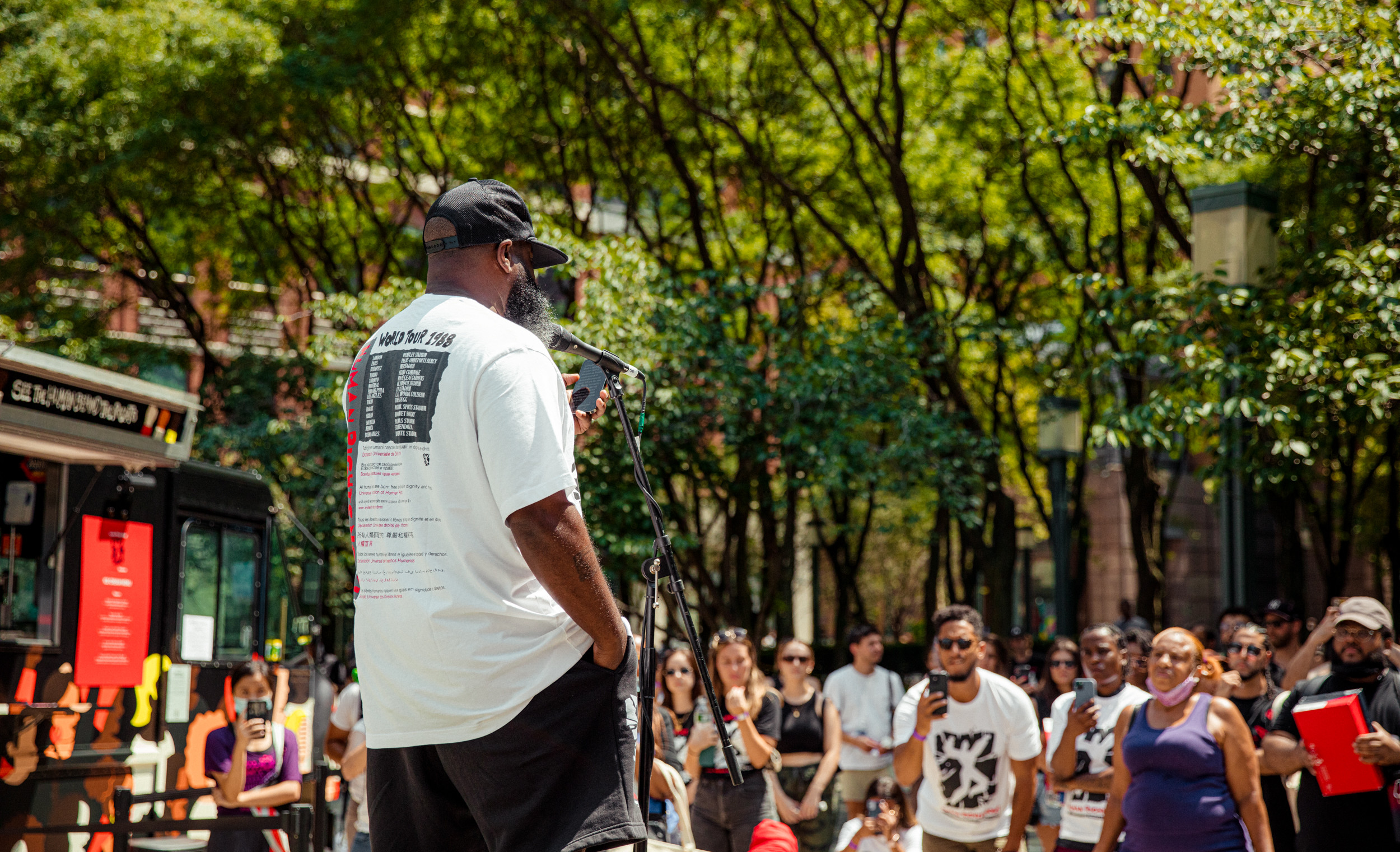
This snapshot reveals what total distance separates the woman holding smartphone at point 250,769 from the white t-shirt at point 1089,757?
14.1 ft

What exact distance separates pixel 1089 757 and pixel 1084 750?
0.05 m

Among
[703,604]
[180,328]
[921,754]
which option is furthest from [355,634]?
[180,328]

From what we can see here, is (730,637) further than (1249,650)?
Yes

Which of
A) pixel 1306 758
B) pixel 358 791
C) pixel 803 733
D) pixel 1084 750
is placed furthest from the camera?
pixel 803 733

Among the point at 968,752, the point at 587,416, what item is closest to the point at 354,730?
the point at 968,752

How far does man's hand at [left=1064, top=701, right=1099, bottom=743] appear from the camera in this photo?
6926 mm

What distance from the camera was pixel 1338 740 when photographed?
6441 millimetres

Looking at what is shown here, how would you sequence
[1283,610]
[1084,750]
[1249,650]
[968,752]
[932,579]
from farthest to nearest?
1. [932,579]
2. [1283,610]
3. [1249,650]
4. [1084,750]
5. [968,752]

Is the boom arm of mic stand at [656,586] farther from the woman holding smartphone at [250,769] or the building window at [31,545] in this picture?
the building window at [31,545]

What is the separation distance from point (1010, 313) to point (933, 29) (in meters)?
4.95

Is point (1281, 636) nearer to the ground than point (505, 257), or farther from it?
nearer to the ground

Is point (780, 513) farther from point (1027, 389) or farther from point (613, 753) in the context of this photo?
point (613, 753)

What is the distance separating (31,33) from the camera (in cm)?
1667

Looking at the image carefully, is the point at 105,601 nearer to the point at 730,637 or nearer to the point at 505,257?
the point at 730,637
